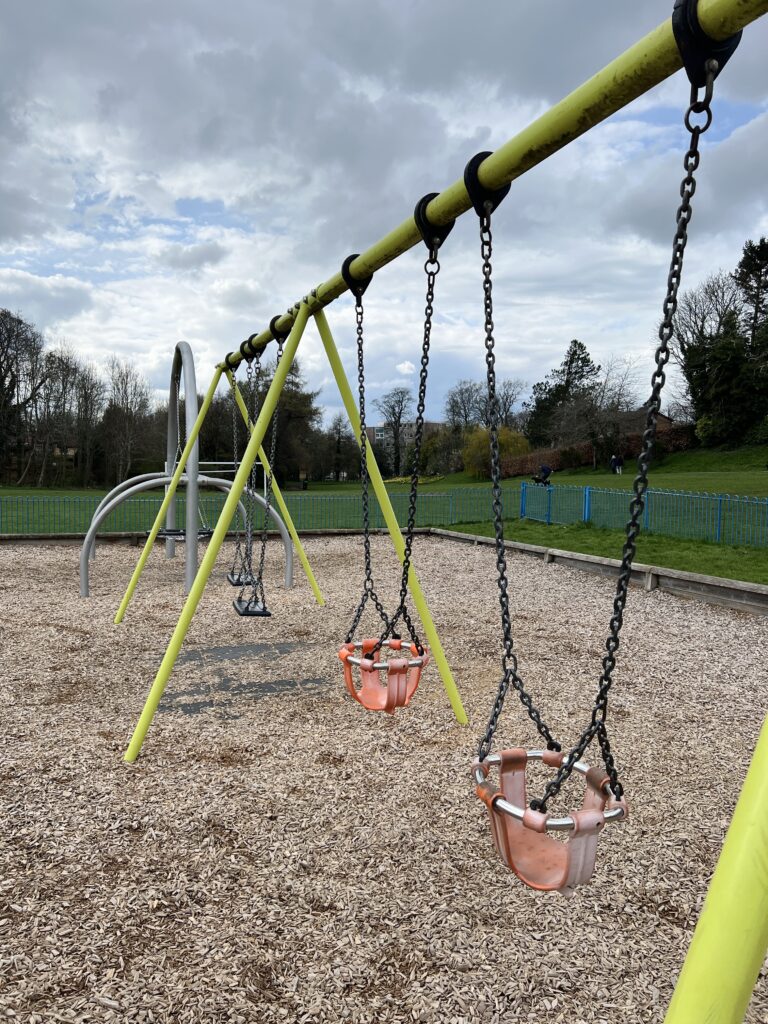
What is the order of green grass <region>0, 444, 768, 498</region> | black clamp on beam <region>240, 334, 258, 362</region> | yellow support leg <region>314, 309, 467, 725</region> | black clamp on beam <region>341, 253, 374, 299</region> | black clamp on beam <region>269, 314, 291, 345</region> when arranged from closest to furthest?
black clamp on beam <region>341, 253, 374, 299</region> → yellow support leg <region>314, 309, 467, 725</region> → black clamp on beam <region>269, 314, 291, 345</region> → black clamp on beam <region>240, 334, 258, 362</region> → green grass <region>0, 444, 768, 498</region>

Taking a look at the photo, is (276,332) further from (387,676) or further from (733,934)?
(733,934)

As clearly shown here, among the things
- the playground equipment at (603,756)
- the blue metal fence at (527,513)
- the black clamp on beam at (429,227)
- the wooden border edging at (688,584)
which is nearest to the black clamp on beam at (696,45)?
the playground equipment at (603,756)

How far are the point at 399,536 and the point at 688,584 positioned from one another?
17.1 feet

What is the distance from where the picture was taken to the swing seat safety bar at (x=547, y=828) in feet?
5.51

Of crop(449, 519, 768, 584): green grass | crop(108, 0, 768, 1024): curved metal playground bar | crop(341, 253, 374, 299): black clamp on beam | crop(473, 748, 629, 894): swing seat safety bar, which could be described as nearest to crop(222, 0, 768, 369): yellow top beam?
crop(108, 0, 768, 1024): curved metal playground bar

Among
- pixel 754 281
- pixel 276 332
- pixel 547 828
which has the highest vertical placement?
pixel 754 281

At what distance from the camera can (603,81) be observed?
2.08m

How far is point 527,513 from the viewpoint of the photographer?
682 inches

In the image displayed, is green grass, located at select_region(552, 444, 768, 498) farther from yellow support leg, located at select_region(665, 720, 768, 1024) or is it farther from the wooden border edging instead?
yellow support leg, located at select_region(665, 720, 768, 1024)

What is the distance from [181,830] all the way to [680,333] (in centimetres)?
4424

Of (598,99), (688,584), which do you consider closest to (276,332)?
(598,99)

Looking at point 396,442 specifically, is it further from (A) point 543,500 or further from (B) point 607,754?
(B) point 607,754

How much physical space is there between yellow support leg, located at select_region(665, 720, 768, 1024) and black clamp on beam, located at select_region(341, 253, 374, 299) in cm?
320

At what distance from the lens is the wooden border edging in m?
7.45
